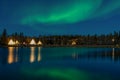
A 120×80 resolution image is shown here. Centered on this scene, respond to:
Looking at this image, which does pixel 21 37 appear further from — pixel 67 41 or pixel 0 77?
pixel 0 77

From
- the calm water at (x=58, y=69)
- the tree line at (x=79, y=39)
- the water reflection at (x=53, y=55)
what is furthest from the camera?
the tree line at (x=79, y=39)

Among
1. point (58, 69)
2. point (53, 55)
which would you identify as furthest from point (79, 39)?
point (58, 69)

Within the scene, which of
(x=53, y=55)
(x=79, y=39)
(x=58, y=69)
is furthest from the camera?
(x=79, y=39)

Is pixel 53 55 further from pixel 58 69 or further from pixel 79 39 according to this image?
pixel 79 39

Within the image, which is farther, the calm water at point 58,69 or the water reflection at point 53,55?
the water reflection at point 53,55

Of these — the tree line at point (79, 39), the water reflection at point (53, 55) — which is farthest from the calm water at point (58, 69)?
the tree line at point (79, 39)

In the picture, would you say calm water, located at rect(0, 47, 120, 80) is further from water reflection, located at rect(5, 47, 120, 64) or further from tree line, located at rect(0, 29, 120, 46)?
tree line, located at rect(0, 29, 120, 46)

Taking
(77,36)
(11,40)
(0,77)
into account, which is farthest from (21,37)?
(0,77)

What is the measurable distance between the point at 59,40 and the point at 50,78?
91542 mm

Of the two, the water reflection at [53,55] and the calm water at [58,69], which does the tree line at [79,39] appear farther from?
the calm water at [58,69]

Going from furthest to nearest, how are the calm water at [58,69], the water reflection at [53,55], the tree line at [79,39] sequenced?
1. the tree line at [79,39]
2. the water reflection at [53,55]
3. the calm water at [58,69]

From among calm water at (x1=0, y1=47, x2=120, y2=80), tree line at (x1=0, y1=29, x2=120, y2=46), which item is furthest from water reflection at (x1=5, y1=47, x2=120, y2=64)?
tree line at (x1=0, y1=29, x2=120, y2=46)

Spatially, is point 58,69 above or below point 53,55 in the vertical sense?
below

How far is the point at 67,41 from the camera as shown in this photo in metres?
107
